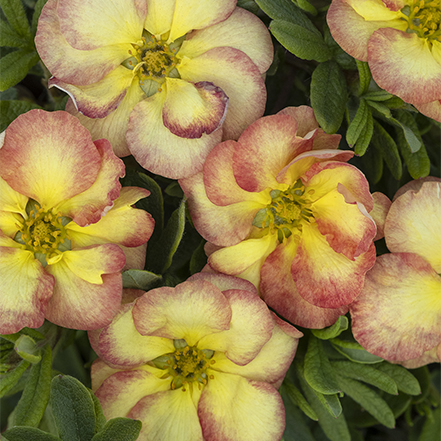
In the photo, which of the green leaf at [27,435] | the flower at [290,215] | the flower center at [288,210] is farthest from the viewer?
the flower center at [288,210]

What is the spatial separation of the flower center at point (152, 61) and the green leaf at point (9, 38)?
221mm

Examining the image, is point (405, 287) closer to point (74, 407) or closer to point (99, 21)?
point (74, 407)

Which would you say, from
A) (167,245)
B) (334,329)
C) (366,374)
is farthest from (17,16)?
(366,374)

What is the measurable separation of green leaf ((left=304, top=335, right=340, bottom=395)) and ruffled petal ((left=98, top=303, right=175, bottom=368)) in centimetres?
32

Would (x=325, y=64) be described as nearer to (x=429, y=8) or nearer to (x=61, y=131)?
(x=429, y=8)

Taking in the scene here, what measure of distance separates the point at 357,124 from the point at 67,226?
602 mm

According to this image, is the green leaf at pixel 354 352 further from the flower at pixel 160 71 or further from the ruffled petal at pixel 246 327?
the flower at pixel 160 71

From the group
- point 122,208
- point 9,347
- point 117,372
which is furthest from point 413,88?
point 9,347

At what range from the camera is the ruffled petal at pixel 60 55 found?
39.0 inches

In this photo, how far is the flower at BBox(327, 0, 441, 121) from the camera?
1003 mm

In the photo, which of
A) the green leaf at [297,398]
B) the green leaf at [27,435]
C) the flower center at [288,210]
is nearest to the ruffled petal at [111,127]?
the flower center at [288,210]

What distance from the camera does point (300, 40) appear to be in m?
1.01

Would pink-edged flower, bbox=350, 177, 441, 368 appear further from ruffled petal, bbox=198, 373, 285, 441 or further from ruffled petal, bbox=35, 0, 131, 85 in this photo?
ruffled petal, bbox=35, 0, 131, 85

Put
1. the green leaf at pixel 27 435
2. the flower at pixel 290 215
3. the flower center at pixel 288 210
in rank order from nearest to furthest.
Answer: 1. the green leaf at pixel 27 435
2. the flower at pixel 290 215
3. the flower center at pixel 288 210
